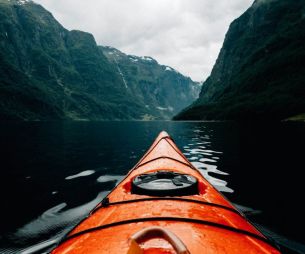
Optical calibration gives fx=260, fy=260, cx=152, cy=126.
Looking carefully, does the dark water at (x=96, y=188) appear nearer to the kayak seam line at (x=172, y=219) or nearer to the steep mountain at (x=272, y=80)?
the kayak seam line at (x=172, y=219)

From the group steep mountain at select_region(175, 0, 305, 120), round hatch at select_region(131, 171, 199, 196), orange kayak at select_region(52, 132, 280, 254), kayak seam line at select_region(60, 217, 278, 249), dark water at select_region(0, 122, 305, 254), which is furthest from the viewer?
steep mountain at select_region(175, 0, 305, 120)

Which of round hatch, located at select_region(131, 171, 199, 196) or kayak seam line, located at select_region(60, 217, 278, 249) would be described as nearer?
kayak seam line, located at select_region(60, 217, 278, 249)

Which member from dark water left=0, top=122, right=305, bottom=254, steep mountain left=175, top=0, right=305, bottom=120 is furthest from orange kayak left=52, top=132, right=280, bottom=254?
steep mountain left=175, top=0, right=305, bottom=120

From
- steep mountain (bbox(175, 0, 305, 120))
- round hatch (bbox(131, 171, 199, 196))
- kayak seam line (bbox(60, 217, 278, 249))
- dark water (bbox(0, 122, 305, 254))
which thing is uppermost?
steep mountain (bbox(175, 0, 305, 120))

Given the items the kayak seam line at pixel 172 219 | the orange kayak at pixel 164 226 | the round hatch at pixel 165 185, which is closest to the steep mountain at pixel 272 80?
the round hatch at pixel 165 185

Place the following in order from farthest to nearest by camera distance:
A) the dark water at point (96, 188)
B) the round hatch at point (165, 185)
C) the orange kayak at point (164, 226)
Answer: the dark water at point (96, 188) → the round hatch at point (165, 185) → the orange kayak at point (164, 226)

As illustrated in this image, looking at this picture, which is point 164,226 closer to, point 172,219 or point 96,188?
point 172,219

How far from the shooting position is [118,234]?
3.45 meters

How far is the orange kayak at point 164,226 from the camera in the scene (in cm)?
276

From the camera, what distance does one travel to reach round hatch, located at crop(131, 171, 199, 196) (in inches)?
187

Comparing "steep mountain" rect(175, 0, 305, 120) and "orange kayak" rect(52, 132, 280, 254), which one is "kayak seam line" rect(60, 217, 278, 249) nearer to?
"orange kayak" rect(52, 132, 280, 254)

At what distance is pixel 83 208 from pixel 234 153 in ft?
43.9

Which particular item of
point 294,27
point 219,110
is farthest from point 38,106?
point 294,27

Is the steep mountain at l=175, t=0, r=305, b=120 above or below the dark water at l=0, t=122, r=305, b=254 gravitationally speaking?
above
